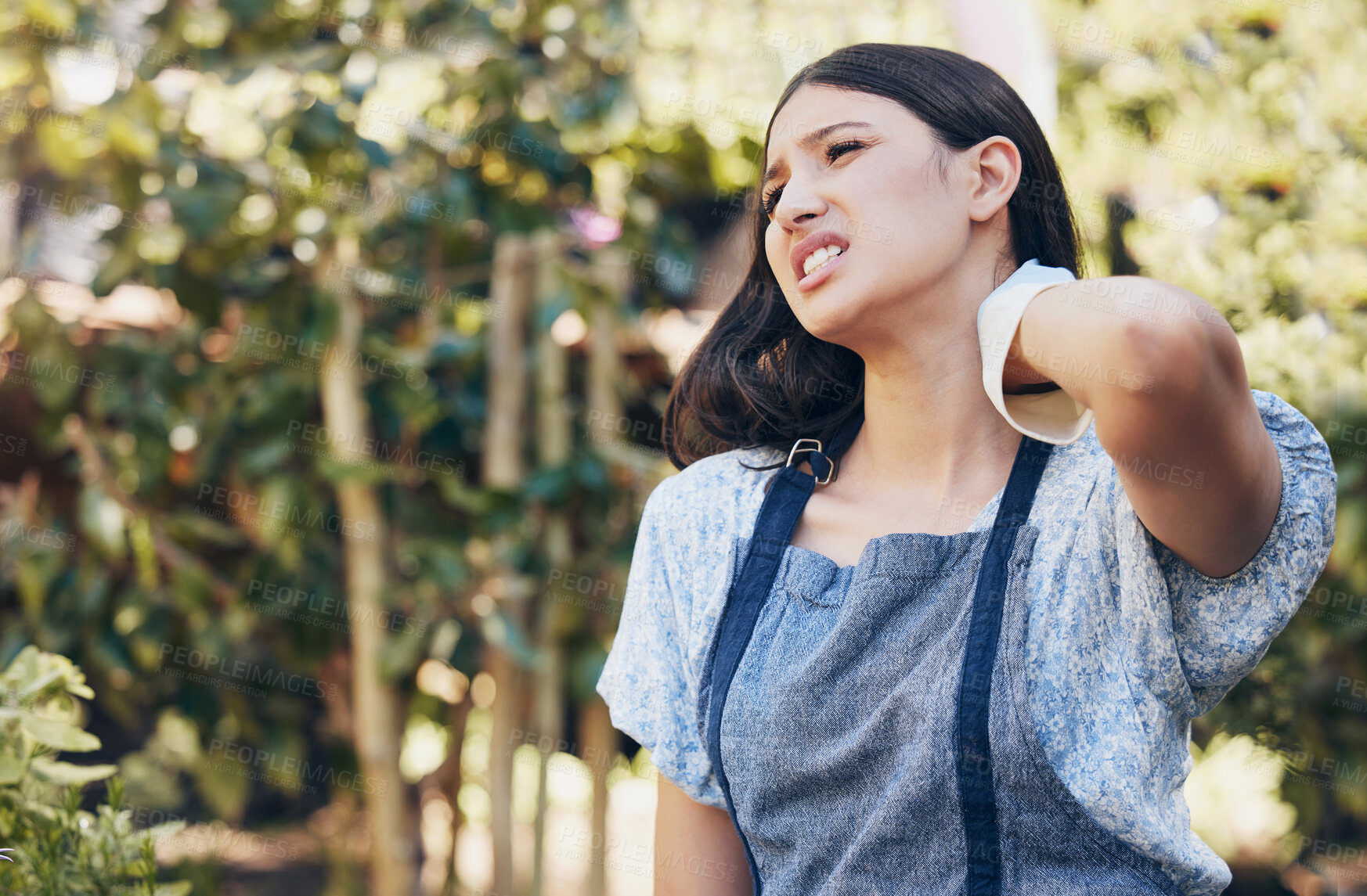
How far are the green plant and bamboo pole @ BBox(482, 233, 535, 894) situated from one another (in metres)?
0.97

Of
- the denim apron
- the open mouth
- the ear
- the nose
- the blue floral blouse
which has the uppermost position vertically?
the ear

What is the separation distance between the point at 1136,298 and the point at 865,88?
1.34 ft

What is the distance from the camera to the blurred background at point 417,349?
1.83 m

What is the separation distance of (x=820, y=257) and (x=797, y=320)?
233mm

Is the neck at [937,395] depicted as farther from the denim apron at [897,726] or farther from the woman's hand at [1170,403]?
the woman's hand at [1170,403]

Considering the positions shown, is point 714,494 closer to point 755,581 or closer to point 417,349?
point 755,581

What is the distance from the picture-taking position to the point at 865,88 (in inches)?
39.7

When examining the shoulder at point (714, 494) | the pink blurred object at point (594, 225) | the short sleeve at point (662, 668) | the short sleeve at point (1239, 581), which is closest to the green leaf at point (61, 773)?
the short sleeve at point (662, 668)

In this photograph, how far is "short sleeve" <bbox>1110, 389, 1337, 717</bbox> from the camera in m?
0.80

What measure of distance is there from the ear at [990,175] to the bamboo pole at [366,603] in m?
1.28

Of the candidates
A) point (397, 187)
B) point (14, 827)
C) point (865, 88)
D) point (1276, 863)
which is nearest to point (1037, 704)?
point (865, 88)

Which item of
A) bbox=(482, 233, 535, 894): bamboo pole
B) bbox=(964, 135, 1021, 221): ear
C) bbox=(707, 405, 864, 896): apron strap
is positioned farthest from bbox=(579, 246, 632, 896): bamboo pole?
bbox=(964, 135, 1021, 221): ear

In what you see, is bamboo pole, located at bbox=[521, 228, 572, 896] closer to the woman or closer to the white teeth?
the woman

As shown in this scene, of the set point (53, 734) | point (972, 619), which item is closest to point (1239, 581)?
point (972, 619)
